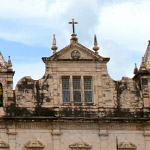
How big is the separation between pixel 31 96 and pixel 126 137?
5.49 metres

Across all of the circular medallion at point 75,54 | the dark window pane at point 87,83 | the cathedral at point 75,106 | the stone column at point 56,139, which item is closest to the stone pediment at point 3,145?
the cathedral at point 75,106

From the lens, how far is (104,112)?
1305 inches

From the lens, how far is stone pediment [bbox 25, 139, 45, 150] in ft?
104

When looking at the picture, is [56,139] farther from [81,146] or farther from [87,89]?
[87,89]

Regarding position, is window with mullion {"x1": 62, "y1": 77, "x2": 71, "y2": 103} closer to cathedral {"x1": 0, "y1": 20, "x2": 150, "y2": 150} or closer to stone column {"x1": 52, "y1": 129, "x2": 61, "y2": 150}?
cathedral {"x1": 0, "y1": 20, "x2": 150, "y2": 150}

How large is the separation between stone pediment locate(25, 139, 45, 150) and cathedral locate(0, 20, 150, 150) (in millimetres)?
41

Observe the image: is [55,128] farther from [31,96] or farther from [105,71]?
[105,71]

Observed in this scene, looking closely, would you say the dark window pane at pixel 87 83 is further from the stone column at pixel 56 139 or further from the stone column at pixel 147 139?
the stone column at pixel 147 139

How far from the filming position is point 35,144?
31859mm

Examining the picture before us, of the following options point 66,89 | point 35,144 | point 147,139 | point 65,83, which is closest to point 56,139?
point 35,144

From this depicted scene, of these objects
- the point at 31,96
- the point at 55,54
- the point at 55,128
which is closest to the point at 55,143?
the point at 55,128

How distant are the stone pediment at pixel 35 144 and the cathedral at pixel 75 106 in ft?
0.13

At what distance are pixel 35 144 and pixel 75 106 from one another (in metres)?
3.04

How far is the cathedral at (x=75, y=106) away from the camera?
32156 mm
